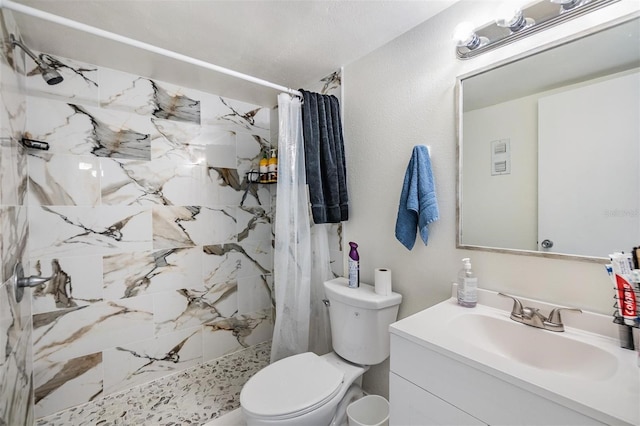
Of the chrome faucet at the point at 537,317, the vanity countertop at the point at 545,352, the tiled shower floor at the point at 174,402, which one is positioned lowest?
the tiled shower floor at the point at 174,402

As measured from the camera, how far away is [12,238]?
1.16 metres

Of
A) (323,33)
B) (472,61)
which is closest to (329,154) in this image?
(323,33)

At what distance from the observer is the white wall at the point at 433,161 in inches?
37.9

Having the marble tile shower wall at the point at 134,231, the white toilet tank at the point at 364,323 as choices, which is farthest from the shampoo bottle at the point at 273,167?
the white toilet tank at the point at 364,323

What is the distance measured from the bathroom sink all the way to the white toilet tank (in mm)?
411

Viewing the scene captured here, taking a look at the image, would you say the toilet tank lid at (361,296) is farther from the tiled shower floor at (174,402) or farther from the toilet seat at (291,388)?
the tiled shower floor at (174,402)

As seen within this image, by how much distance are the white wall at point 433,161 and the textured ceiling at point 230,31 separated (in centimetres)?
14

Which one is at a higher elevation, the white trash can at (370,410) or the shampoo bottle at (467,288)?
the shampoo bottle at (467,288)

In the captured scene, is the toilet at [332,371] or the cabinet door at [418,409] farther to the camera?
the toilet at [332,371]

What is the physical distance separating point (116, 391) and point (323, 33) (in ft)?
8.11

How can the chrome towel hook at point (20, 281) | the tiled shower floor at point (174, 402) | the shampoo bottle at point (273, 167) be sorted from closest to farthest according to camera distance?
the chrome towel hook at point (20, 281) < the tiled shower floor at point (174, 402) < the shampoo bottle at point (273, 167)

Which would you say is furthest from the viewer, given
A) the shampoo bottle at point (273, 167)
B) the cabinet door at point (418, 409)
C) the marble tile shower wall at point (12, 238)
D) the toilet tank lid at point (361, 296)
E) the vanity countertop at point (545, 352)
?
the shampoo bottle at point (273, 167)

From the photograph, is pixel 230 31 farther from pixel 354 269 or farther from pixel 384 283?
pixel 384 283

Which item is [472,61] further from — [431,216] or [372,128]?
[431,216]
